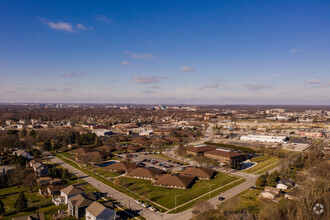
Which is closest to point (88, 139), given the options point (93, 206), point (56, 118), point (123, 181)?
point (123, 181)

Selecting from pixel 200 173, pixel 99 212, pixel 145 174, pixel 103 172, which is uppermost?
pixel 99 212

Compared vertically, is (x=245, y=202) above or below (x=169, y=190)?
above

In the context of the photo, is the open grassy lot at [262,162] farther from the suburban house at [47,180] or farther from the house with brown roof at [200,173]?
the suburban house at [47,180]

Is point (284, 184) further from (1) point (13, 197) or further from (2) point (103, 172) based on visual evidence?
(1) point (13, 197)

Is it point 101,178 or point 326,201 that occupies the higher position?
point 326,201

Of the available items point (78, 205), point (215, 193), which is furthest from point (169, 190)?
point (78, 205)

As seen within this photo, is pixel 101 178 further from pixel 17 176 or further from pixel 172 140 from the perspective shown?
pixel 172 140

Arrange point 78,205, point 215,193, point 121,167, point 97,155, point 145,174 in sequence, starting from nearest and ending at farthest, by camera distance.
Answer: point 78,205, point 215,193, point 145,174, point 121,167, point 97,155
